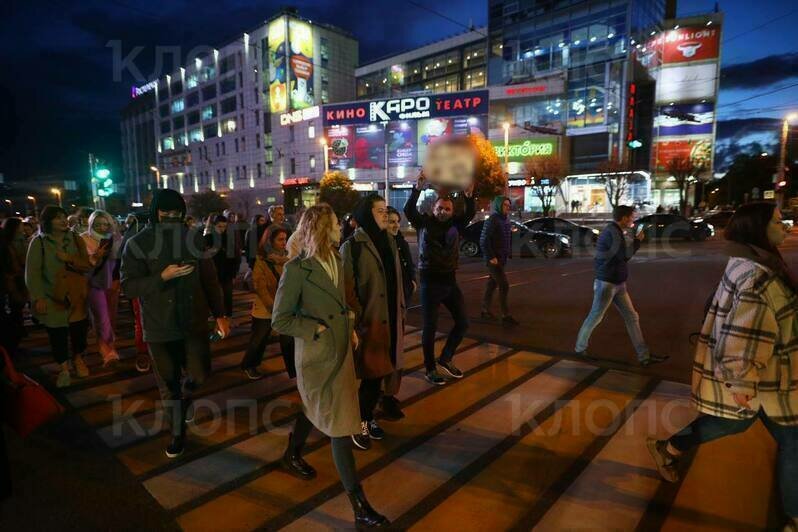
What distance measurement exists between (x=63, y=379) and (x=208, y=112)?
6982cm

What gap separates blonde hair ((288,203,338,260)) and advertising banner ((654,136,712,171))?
4620 centimetres

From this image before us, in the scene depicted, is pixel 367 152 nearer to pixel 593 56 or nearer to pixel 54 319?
pixel 593 56

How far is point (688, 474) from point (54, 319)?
19.6 feet

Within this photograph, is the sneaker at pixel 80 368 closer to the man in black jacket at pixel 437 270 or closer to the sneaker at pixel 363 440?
the sneaker at pixel 363 440

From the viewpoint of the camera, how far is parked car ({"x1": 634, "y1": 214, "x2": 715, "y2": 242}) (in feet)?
71.0

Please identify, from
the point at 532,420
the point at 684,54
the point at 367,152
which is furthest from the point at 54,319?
the point at 684,54

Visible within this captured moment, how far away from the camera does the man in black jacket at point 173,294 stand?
3.26 m

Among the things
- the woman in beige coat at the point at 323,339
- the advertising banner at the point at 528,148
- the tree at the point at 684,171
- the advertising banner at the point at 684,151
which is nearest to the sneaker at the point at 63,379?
the woman in beige coat at the point at 323,339

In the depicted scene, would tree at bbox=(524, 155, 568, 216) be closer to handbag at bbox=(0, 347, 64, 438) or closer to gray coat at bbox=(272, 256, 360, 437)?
gray coat at bbox=(272, 256, 360, 437)

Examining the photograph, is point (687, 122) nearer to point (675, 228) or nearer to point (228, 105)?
point (675, 228)

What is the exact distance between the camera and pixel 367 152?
45.9 meters

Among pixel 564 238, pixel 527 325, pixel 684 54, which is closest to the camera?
pixel 527 325

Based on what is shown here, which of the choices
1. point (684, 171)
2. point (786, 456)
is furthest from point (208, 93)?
point (786, 456)

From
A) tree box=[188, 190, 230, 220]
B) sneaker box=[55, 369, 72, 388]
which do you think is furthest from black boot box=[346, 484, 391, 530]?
tree box=[188, 190, 230, 220]
